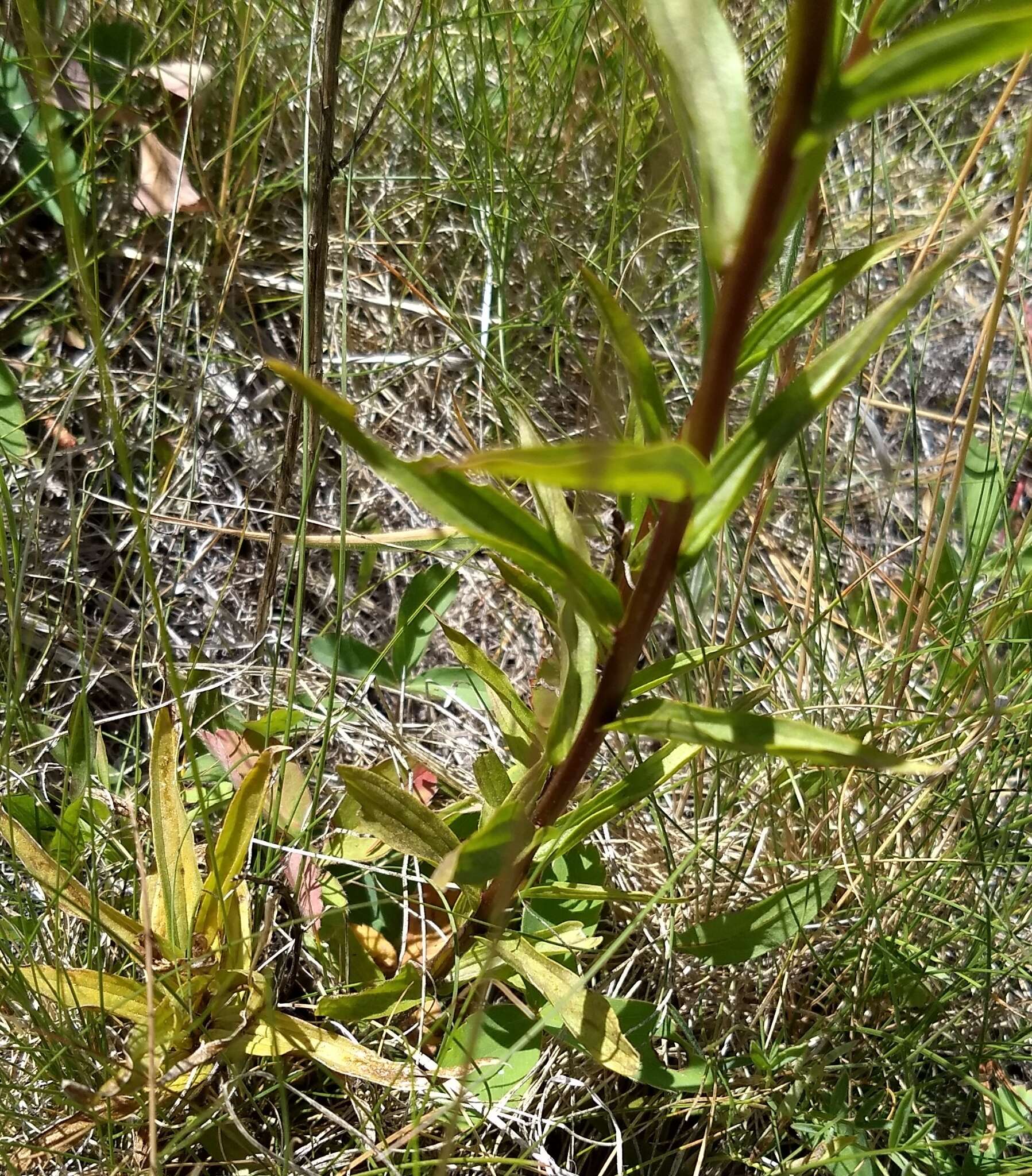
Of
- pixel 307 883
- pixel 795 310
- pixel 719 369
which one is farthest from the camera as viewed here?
pixel 307 883

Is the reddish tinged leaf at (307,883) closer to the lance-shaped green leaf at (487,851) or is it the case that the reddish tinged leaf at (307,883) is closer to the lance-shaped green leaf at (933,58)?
the lance-shaped green leaf at (487,851)

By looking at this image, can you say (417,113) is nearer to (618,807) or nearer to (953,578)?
(953,578)

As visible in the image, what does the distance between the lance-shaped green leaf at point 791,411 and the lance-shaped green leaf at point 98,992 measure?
0.66 meters

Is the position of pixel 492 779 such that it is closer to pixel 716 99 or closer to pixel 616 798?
pixel 616 798

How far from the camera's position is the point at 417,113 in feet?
5.22

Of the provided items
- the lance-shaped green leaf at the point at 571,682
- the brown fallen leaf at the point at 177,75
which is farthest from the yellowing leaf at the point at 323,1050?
the brown fallen leaf at the point at 177,75

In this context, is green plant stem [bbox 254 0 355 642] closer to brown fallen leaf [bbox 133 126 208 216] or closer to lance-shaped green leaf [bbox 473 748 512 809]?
lance-shaped green leaf [bbox 473 748 512 809]

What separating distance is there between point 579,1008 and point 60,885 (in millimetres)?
493

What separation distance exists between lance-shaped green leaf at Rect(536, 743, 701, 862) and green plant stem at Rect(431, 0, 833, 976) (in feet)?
0.07

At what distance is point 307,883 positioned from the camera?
1.07 metres

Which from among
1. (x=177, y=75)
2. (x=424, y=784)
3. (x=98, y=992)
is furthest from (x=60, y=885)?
(x=177, y=75)

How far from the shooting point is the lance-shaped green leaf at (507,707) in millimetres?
871

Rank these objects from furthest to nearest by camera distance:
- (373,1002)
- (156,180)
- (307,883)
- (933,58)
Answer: (156,180) → (307,883) → (373,1002) → (933,58)

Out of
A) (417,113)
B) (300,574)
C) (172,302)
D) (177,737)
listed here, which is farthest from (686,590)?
(417,113)
